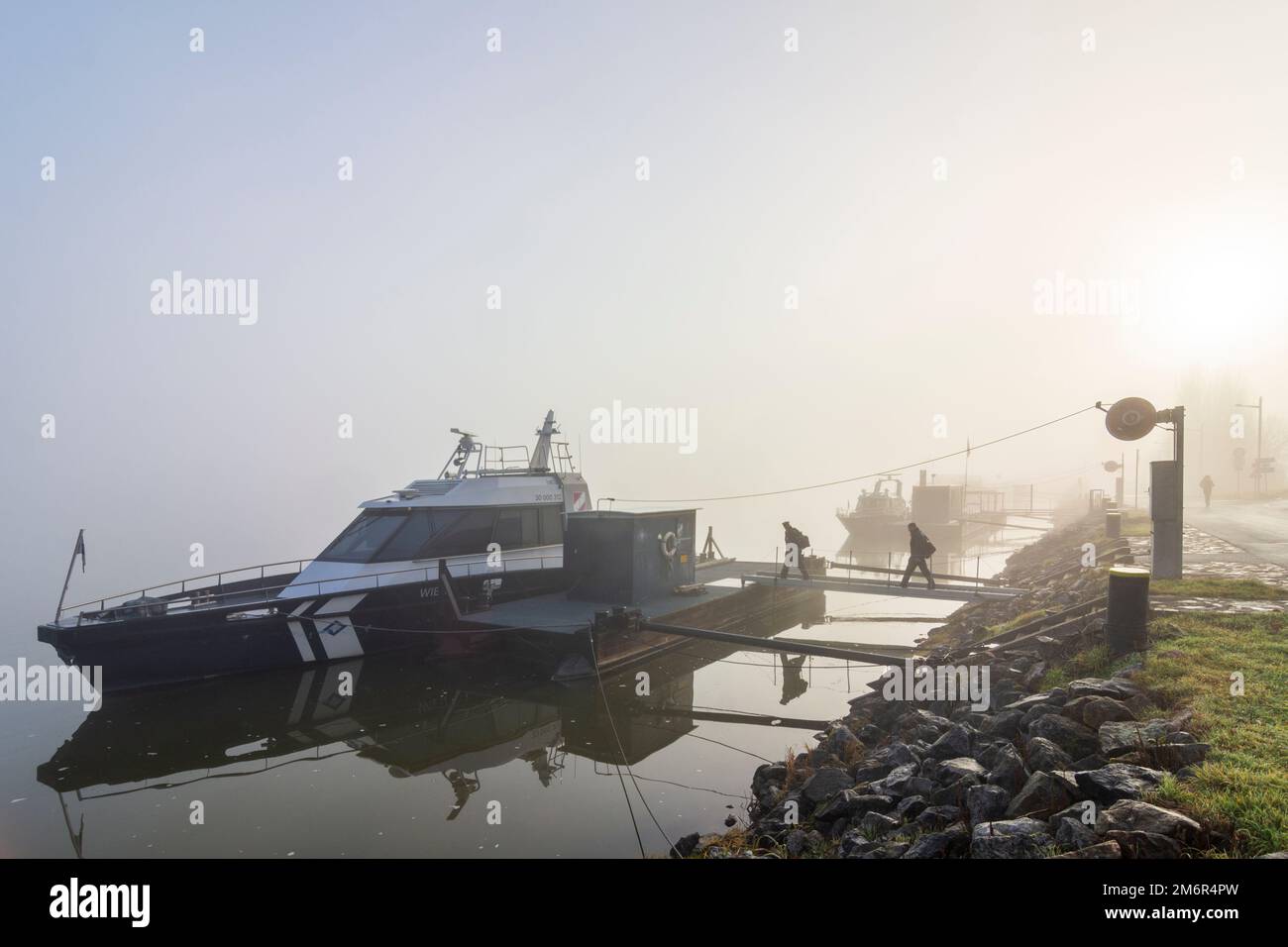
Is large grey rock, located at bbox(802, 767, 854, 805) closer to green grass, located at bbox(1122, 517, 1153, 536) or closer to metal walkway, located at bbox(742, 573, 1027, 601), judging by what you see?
metal walkway, located at bbox(742, 573, 1027, 601)

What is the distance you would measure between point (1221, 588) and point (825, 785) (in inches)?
333

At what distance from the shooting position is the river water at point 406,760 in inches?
365

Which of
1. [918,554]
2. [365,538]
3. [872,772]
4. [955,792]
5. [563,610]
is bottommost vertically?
[563,610]

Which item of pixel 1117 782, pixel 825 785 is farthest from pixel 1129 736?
pixel 825 785

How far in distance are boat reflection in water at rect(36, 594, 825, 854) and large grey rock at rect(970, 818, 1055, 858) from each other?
6.08 m

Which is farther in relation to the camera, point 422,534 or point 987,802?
point 422,534

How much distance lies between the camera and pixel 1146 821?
15.8ft

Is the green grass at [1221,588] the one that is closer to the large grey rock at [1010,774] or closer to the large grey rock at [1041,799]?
the large grey rock at [1010,774]

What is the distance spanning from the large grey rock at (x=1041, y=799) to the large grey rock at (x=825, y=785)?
2.35 m

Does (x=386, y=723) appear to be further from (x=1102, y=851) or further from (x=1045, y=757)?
(x=1102, y=851)

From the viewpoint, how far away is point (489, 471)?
21766mm
